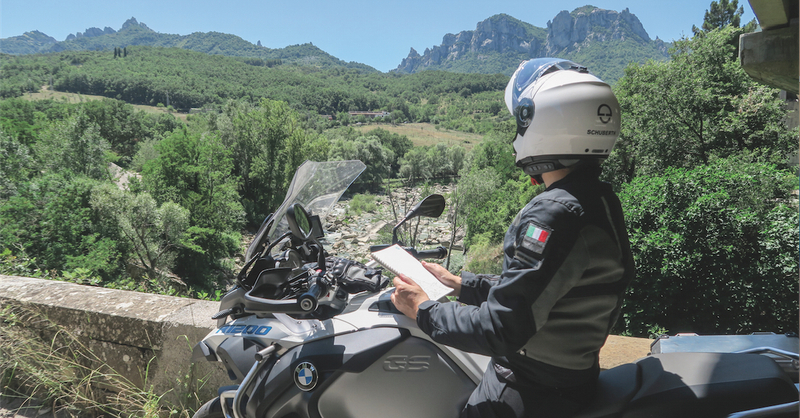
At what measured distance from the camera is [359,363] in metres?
1.71

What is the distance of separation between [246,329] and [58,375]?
219 cm

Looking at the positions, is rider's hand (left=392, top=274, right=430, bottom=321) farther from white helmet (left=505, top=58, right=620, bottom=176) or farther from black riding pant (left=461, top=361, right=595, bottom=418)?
white helmet (left=505, top=58, right=620, bottom=176)

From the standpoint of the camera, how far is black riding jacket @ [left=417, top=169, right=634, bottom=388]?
1.36 m

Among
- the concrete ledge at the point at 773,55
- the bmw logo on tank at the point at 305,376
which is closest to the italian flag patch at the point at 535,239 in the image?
the bmw logo on tank at the point at 305,376

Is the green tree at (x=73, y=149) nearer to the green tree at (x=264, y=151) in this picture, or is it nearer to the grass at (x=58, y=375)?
the green tree at (x=264, y=151)

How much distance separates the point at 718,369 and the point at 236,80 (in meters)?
159

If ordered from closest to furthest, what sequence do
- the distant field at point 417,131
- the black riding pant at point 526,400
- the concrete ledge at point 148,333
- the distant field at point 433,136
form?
the black riding pant at point 526,400 < the concrete ledge at point 148,333 < the distant field at point 433,136 < the distant field at point 417,131

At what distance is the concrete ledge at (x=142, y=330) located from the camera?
9.72 ft

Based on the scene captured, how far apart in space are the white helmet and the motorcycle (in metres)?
0.60

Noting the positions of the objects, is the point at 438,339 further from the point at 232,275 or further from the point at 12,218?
the point at 232,275

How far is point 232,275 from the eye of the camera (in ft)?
114

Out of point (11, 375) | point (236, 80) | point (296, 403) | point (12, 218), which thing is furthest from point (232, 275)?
point (236, 80)

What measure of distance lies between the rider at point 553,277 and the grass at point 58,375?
232 cm

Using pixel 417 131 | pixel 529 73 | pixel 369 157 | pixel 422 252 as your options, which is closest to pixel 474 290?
pixel 422 252
